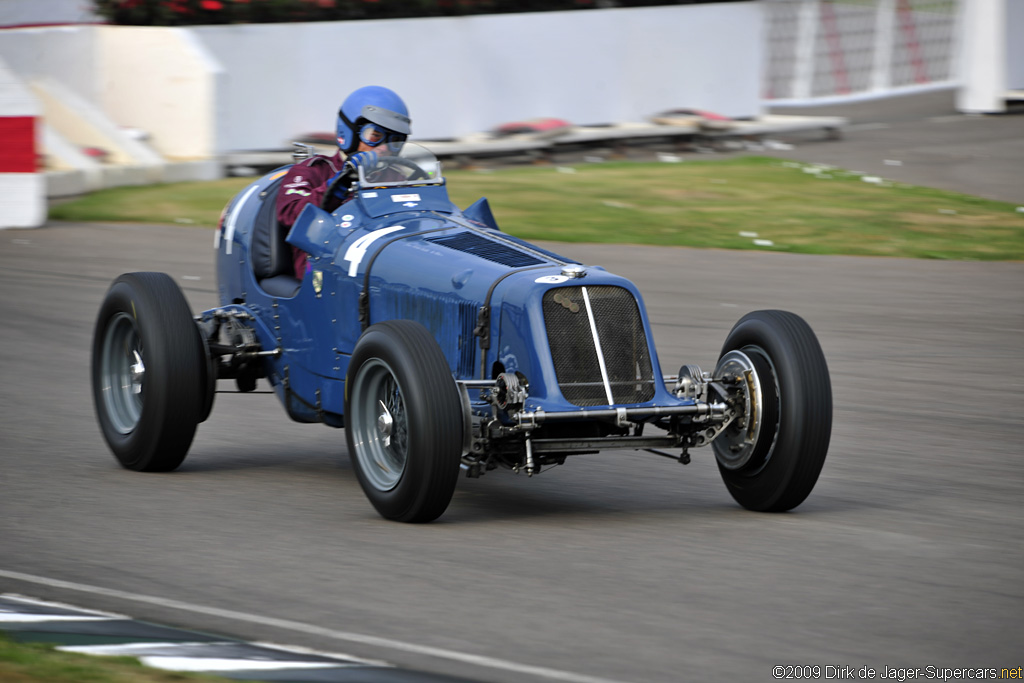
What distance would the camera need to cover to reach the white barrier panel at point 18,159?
1483cm

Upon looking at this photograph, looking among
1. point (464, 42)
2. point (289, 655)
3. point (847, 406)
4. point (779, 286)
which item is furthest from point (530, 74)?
point (289, 655)

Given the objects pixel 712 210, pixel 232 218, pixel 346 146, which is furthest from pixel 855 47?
pixel 346 146

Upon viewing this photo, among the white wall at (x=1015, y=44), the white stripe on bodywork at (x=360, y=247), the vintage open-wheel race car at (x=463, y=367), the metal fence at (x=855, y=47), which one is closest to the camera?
the vintage open-wheel race car at (x=463, y=367)

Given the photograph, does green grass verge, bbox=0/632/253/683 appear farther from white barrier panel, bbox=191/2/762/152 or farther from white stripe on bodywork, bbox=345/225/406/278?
white barrier panel, bbox=191/2/762/152

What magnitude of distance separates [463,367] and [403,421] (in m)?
0.47

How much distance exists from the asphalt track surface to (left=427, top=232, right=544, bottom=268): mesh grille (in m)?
1.10

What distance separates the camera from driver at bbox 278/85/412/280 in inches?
291

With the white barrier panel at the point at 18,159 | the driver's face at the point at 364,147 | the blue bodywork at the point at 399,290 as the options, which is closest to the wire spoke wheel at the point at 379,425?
the blue bodywork at the point at 399,290

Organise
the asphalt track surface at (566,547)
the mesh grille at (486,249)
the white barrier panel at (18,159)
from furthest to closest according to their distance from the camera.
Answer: the white barrier panel at (18,159), the mesh grille at (486,249), the asphalt track surface at (566,547)

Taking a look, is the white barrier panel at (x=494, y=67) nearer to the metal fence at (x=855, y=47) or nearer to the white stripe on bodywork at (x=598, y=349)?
the metal fence at (x=855, y=47)

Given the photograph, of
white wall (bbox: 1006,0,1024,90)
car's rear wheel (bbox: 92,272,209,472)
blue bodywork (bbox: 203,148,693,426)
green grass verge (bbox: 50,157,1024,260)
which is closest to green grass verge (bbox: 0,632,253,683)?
blue bodywork (bbox: 203,148,693,426)

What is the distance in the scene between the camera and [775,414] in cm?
606

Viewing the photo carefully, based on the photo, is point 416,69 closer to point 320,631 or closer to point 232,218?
point 232,218

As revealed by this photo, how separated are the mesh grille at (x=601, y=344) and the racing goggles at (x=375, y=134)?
176 cm
